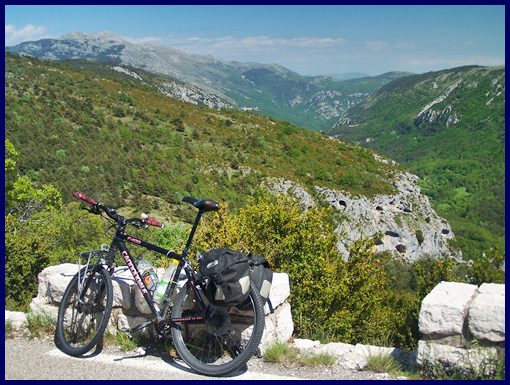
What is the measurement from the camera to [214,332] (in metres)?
4.50

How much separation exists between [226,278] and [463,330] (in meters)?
2.01

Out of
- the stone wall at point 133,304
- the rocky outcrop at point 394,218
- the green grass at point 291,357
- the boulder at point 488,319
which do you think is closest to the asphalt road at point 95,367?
the green grass at point 291,357

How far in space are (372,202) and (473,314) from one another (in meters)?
48.9

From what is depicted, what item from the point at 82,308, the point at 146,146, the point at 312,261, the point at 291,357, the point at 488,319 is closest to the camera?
the point at 488,319

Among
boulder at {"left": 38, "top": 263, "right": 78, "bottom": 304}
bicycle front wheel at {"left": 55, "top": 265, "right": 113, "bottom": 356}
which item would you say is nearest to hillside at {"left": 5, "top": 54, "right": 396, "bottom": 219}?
boulder at {"left": 38, "top": 263, "right": 78, "bottom": 304}

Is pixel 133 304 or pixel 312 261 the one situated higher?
pixel 133 304

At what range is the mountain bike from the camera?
4.41 metres

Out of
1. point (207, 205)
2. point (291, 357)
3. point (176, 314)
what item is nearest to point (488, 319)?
point (291, 357)

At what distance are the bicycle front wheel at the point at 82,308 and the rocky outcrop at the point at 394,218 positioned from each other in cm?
3828

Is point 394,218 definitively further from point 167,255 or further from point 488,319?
point 167,255

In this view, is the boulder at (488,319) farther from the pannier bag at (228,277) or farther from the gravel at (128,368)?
the pannier bag at (228,277)

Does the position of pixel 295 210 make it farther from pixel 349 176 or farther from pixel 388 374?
pixel 349 176

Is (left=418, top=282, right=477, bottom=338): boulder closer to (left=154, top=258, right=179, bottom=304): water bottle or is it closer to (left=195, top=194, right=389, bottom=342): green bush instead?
(left=154, top=258, right=179, bottom=304): water bottle

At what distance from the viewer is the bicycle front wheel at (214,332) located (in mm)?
4262
